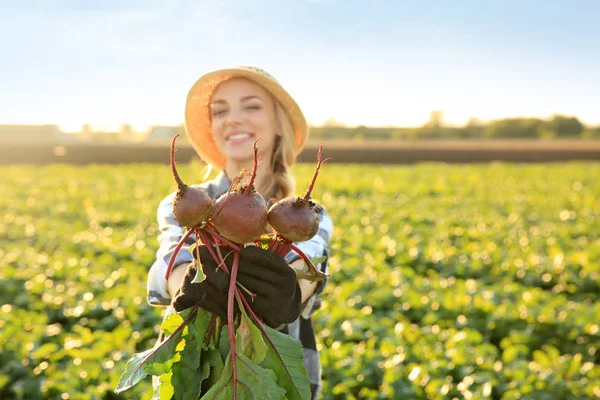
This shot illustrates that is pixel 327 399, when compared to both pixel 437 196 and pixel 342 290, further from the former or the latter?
pixel 437 196

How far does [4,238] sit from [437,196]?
896 cm

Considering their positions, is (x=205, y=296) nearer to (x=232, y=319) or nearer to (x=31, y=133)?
(x=232, y=319)

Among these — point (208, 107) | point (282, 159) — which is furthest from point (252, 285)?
point (208, 107)

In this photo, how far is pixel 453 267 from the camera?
6.32 metres

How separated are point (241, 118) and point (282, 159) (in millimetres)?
273

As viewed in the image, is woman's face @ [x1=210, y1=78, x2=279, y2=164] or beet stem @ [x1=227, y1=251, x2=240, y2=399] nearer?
beet stem @ [x1=227, y1=251, x2=240, y2=399]

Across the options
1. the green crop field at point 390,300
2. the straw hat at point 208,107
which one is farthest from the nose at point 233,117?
the green crop field at point 390,300

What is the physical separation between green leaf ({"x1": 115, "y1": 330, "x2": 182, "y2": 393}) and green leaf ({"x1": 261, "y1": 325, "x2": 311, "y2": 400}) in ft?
0.75

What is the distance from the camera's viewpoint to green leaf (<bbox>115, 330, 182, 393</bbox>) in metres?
1.24

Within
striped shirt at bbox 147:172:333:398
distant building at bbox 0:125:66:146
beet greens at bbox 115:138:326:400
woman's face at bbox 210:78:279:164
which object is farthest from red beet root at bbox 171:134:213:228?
distant building at bbox 0:125:66:146

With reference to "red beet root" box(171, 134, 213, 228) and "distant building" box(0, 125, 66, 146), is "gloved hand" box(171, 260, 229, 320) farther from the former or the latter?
"distant building" box(0, 125, 66, 146)

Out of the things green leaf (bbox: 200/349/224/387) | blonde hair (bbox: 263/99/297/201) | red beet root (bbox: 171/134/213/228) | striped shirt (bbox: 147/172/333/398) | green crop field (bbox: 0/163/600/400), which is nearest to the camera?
red beet root (bbox: 171/134/213/228)

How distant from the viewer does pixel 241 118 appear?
199 cm

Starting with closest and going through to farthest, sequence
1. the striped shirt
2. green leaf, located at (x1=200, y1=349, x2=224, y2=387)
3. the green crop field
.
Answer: green leaf, located at (x1=200, y1=349, x2=224, y2=387), the striped shirt, the green crop field
